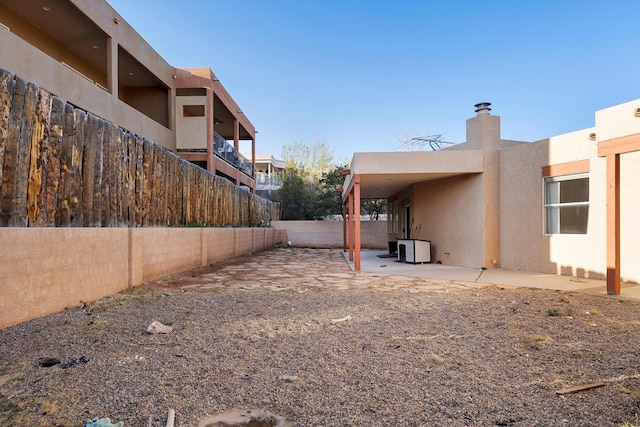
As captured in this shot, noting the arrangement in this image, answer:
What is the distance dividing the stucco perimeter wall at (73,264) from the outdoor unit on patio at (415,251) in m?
6.86

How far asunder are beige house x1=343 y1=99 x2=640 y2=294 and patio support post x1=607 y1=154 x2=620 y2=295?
0.05ft

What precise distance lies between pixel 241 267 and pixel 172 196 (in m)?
2.98

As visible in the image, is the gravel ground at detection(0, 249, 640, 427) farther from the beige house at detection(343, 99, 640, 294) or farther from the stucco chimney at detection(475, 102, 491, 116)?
the stucco chimney at detection(475, 102, 491, 116)

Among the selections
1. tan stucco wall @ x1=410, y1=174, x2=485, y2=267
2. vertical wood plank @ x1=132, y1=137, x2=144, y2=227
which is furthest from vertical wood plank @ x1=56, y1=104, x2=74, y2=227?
tan stucco wall @ x1=410, y1=174, x2=485, y2=267

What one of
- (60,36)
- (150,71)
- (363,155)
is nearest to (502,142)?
(363,155)

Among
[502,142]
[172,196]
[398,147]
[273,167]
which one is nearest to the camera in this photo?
[172,196]

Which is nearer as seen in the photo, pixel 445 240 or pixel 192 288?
pixel 192 288

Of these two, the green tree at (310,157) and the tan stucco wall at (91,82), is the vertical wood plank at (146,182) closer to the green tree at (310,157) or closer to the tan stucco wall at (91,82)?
the tan stucco wall at (91,82)

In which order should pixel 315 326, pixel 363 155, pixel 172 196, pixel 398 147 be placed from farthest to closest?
pixel 398 147 → pixel 363 155 → pixel 172 196 → pixel 315 326

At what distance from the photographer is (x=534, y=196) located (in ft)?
29.6

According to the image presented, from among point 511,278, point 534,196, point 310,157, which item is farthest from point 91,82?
point 310,157

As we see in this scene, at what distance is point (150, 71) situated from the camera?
14.1 metres

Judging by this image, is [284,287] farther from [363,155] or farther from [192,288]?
[363,155]

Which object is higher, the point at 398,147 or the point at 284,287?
the point at 398,147
